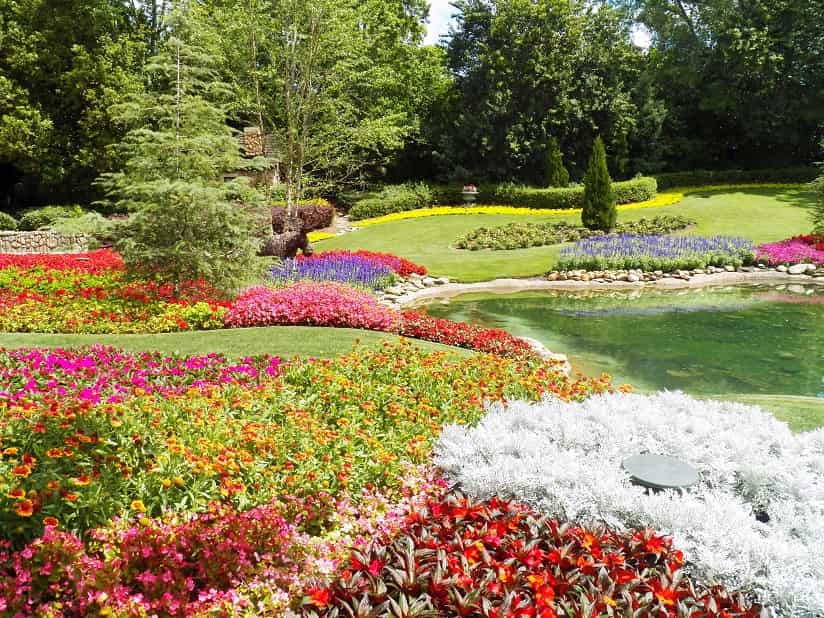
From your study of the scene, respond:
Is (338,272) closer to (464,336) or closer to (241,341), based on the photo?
(464,336)

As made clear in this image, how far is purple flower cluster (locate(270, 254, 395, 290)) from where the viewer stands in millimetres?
13391

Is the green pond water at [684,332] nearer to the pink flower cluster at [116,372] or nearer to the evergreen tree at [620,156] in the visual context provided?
the pink flower cluster at [116,372]

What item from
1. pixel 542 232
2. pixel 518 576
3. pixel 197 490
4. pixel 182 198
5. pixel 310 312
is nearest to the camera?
pixel 518 576

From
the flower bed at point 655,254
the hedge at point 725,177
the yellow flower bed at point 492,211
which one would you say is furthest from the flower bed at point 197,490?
the hedge at point 725,177

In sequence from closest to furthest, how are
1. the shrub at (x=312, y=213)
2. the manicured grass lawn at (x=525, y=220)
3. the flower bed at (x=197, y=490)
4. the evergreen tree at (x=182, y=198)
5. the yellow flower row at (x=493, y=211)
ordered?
the flower bed at (x=197, y=490), the evergreen tree at (x=182, y=198), the manicured grass lawn at (x=525, y=220), the shrub at (x=312, y=213), the yellow flower row at (x=493, y=211)

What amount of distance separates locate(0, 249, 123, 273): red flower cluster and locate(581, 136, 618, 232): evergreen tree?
44.6 feet

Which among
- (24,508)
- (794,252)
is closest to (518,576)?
(24,508)

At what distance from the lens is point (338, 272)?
13703 mm

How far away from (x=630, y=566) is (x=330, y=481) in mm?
1766

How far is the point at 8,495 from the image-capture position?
3.06 meters

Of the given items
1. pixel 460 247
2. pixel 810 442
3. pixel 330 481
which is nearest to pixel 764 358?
pixel 810 442

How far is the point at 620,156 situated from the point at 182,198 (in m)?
24.3

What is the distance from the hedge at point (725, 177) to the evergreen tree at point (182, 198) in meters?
24.5

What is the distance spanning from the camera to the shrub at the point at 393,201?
26.4 meters
